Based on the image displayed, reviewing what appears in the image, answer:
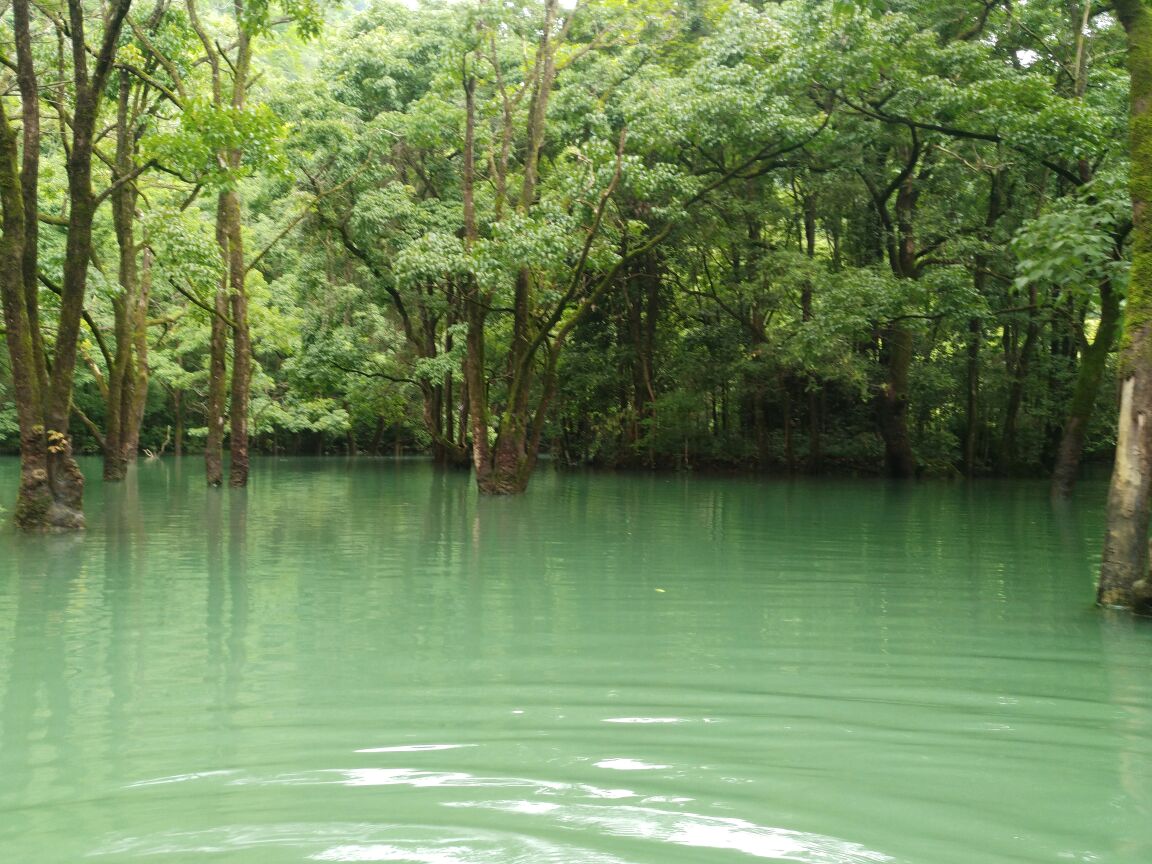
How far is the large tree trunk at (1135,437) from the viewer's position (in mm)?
7414

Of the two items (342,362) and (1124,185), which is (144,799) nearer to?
(1124,185)

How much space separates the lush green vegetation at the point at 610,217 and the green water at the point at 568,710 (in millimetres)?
3407

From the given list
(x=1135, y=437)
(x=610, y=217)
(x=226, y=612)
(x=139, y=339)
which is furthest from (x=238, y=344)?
(x=1135, y=437)

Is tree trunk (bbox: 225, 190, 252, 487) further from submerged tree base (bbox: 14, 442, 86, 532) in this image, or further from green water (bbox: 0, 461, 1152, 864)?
green water (bbox: 0, 461, 1152, 864)

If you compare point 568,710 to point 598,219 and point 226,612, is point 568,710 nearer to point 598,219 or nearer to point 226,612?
point 226,612

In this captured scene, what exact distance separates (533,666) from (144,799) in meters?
2.50

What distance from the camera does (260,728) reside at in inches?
176

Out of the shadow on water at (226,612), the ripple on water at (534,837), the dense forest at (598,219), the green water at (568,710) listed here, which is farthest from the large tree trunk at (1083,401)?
the ripple on water at (534,837)

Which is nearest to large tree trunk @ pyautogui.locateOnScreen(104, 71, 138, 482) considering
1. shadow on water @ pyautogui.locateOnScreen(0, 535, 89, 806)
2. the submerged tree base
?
the submerged tree base

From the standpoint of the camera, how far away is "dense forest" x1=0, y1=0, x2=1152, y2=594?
48.8 feet

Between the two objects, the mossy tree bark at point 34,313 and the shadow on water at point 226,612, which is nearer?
the shadow on water at point 226,612

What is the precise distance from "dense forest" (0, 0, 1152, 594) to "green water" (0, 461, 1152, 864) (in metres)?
3.55

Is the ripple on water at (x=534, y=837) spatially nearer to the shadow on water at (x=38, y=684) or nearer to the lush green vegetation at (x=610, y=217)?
the shadow on water at (x=38, y=684)

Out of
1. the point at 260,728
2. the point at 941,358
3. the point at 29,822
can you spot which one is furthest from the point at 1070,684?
the point at 941,358
